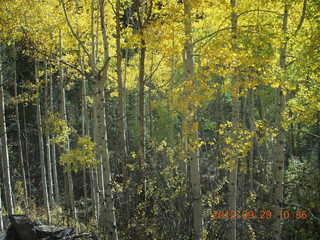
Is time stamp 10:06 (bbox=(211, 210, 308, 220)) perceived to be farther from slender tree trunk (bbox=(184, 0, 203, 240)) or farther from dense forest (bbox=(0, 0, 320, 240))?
slender tree trunk (bbox=(184, 0, 203, 240))

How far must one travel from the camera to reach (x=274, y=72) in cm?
521

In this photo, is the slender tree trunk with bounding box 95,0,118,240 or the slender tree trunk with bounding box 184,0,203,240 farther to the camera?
the slender tree trunk with bounding box 184,0,203,240

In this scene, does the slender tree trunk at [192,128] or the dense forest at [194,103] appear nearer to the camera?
the dense forest at [194,103]

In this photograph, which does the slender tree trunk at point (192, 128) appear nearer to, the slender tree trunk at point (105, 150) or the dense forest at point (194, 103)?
the dense forest at point (194, 103)

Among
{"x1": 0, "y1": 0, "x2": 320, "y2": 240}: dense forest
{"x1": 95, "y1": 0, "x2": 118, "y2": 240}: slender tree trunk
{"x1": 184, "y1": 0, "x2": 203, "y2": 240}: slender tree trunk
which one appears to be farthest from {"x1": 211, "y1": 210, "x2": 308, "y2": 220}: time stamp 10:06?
{"x1": 95, "y1": 0, "x2": 118, "y2": 240}: slender tree trunk

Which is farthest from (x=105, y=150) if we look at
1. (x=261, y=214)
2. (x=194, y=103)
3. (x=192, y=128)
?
(x=261, y=214)

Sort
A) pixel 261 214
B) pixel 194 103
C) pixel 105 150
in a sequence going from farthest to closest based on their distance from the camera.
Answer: pixel 261 214, pixel 194 103, pixel 105 150

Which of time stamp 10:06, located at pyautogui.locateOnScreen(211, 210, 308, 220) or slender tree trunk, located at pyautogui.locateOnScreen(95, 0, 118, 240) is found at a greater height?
slender tree trunk, located at pyautogui.locateOnScreen(95, 0, 118, 240)

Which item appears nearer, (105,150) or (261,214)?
(105,150)

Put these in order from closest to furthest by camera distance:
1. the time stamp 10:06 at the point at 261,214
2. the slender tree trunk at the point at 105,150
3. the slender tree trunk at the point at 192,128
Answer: the slender tree trunk at the point at 105,150 < the slender tree trunk at the point at 192,128 < the time stamp 10:06 at the point at 261,214

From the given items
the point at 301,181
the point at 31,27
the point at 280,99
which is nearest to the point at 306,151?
the point at 301,181

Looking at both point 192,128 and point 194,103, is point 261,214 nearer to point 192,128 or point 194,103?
point 192,128

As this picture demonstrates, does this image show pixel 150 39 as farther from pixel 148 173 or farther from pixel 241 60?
pixel 148 173

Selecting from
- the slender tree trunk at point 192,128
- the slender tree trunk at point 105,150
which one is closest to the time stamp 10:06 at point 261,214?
the slender tree trunk at point 192,128
